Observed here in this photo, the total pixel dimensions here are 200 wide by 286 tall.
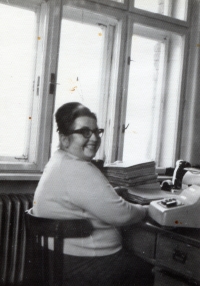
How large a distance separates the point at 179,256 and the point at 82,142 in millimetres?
627

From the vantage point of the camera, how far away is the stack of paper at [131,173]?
2.35 metres

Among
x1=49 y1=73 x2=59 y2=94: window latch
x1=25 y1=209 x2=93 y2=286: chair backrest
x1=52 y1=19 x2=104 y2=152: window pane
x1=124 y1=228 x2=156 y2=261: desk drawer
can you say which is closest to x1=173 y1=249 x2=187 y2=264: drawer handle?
x1=124 y1=228 x2=156 y2=261: desk drawer

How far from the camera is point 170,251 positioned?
5.38ft

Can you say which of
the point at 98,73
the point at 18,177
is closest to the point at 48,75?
the point at 98,73

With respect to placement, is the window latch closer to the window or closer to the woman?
the window

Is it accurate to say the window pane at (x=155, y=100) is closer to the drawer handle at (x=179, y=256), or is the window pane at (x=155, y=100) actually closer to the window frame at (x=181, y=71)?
the window frame at (x=181, y=71)

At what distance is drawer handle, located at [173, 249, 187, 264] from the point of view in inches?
61.1

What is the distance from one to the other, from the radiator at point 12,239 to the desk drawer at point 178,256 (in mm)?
1085

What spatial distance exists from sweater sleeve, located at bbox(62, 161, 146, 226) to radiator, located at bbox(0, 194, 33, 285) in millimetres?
1019

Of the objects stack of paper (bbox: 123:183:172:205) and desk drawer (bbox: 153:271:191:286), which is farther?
stack of paper (bbox: 123:183:172:205)

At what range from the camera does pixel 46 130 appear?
2.72 m

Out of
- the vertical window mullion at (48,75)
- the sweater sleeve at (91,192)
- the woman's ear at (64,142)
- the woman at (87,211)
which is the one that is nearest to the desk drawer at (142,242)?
the woman at (87,211)

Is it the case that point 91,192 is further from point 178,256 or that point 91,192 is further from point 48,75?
point 48,75

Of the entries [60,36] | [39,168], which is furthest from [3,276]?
[60,36]
